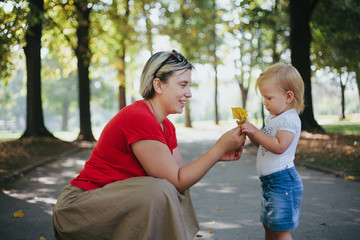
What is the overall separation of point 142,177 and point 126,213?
248 millimetres

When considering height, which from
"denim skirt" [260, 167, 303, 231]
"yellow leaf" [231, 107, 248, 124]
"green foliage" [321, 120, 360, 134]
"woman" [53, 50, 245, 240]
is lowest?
"green foliage" [321, 120, 360, 134]

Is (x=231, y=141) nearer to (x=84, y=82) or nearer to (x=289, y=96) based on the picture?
(x=289, y=96)

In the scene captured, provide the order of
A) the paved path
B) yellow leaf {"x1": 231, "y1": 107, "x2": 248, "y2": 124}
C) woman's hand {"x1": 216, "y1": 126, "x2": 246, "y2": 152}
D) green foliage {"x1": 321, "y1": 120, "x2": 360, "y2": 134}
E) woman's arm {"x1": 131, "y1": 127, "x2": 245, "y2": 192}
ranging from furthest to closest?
green foliage {"x1": 321, "y1": 120, "x2": 360, "y2": 134}, the paved path, yellow leaf {"x1": 231, "y1": 107, "x2": 248, "y2": 124}, woman's hand {"x1": 216, "y1": 126, "x2": 246, "y2": 152}, woman's arm {"x1": 131, "y1": 127, "x2": 245, "y2": 192}

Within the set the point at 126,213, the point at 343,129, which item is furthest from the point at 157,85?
the point at 343,129

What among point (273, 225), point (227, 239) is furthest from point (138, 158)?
point (227, 239)

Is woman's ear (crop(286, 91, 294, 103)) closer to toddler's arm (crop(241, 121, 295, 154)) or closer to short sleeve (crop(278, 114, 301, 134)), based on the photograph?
short sleeve (crop(278, 114, 301, 134))

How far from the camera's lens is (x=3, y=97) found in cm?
5472

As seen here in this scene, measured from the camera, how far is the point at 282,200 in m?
2.94

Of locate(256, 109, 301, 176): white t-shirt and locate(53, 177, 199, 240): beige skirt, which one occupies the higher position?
locate(256, 109, 301, 176): white t-shirt

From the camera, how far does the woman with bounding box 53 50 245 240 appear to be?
2203mm

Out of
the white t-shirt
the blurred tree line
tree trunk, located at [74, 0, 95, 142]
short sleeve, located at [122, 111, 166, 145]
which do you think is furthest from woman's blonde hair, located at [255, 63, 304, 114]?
tree trunk, located at [74, 0, 95, 142]

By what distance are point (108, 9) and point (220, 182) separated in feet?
39.3

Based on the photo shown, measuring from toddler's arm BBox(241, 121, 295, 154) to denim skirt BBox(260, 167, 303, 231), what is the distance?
0.71 ft

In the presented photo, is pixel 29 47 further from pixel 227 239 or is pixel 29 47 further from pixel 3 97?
pixel 3 97
